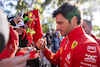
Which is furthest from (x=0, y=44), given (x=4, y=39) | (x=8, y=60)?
(x=8, y=60)

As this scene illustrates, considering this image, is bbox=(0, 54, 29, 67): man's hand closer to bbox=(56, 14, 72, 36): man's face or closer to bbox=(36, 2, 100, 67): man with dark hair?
bbox=(36, 2, 100, 67): man with dark hair

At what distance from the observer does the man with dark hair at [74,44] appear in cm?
137

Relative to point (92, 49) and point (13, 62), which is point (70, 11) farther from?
point (13, 62)

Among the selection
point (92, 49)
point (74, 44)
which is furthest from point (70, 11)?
point (92, 49)

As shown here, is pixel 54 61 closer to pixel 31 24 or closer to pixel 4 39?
pixel 31 24

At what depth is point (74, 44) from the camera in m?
1.65

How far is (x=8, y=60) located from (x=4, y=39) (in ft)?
0.58

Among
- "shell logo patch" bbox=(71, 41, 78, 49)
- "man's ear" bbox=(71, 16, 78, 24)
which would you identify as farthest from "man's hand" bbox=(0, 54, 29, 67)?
"man's ear" bbox=(71, 16, 78, 24)

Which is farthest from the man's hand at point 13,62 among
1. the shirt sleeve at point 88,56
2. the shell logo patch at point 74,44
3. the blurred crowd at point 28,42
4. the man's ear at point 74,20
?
the man's ear at point 74,20

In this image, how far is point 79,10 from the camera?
1.96m

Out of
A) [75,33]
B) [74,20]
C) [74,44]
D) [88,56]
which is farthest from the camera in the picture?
[74,20]

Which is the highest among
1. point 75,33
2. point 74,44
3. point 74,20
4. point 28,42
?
point 74,20

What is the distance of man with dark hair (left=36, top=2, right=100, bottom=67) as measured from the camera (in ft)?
4.49

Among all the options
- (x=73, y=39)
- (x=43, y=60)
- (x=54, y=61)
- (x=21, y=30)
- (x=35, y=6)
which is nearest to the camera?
(x=73, y=39)
